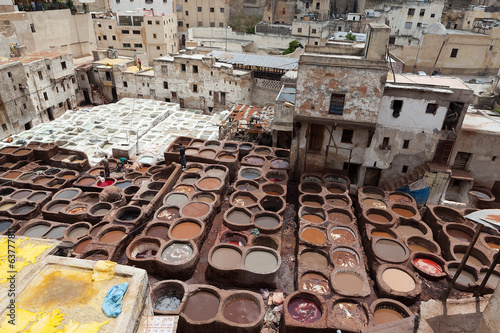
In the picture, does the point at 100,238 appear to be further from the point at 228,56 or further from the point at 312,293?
the point at 228,56

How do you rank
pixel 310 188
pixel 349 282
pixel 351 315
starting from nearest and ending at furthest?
pixel 351 315
pixel 349 282
pixel 310 188

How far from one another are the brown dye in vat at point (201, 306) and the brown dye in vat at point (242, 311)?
503 mm

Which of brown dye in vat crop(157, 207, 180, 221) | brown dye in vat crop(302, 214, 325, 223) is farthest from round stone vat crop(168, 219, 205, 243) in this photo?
brown dye in vat crop(302, 214, 325, 223)

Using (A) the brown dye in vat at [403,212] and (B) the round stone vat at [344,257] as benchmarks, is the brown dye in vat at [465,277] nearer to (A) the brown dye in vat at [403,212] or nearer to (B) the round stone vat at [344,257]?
(A) the brown dye in vat at [403,212]

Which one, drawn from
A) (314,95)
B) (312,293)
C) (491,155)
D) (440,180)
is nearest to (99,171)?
(314,95)

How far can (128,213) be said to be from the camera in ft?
59.9

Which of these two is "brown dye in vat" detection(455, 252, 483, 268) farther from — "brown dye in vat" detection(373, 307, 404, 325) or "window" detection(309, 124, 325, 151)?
"window" detection(309, 124, 325, 151)

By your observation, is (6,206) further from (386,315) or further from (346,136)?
(386,315)

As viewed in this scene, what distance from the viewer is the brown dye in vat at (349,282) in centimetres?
1329

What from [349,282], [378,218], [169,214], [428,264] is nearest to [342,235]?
[378,218]

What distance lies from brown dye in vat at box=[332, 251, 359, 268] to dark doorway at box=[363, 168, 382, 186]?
7608mm

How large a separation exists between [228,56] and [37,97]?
842 inches

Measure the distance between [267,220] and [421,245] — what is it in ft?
25.8

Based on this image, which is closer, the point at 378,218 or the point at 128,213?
the point at 378,218
